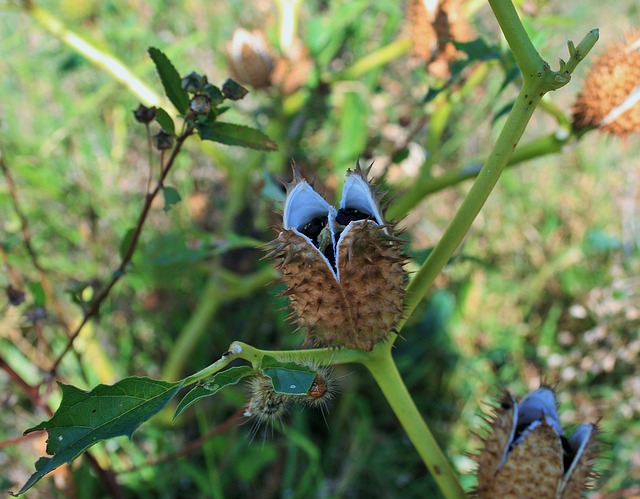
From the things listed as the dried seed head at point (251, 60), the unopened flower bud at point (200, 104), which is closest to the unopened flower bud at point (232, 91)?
the unopened flower bud at point (200, 104)

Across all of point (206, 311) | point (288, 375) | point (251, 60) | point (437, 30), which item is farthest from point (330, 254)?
point (251, 60)

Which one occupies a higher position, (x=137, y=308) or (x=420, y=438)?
(x=137, y=308)

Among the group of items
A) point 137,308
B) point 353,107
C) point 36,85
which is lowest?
point 137,308

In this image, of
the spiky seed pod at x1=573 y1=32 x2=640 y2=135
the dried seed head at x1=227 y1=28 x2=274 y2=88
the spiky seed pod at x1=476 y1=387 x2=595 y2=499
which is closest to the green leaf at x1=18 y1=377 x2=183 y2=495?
the spiky seed pod at x1=476 y1=387 x2=595 y2=499

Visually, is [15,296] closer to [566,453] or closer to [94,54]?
[94,54]

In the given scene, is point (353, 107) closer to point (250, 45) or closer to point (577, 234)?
point (250, 45)

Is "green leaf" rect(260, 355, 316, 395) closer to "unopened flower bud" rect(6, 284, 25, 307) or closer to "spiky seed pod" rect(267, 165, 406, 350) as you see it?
"spiky seed pod" rect(267, 165, 406, 350)

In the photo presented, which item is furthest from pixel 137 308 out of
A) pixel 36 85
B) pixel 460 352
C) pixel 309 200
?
pixel 309 200
